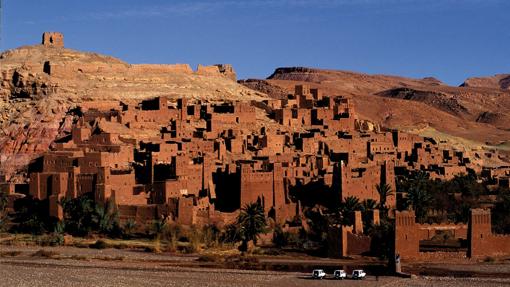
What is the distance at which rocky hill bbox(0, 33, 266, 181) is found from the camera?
176 feet

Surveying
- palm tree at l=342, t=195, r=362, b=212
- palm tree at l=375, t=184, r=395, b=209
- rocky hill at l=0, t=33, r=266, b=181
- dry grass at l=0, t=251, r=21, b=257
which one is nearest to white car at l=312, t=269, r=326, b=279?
palm tree at l=342, t=195, r=362, b=212

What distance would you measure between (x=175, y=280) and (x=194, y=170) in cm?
1042

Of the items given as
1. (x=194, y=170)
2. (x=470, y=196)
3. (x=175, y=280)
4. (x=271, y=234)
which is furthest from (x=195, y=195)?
(x=470, y=196)

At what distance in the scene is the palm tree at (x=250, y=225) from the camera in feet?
132

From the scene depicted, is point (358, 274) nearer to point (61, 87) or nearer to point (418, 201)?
point (418, 201)

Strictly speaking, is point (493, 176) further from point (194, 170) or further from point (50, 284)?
point (50, 284)

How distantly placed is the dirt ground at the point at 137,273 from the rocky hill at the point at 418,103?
1701 inches

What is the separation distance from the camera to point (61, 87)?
60125mm

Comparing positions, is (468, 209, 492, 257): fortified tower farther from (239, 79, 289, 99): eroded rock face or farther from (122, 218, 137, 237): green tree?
(239, 79, 289, 99): eroded rock face

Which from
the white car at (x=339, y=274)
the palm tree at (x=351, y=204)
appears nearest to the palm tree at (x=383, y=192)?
the palm tree at (x=351, y=204)

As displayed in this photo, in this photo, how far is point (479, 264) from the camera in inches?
1426

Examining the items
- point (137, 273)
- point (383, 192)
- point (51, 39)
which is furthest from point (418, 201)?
point (51, 39)

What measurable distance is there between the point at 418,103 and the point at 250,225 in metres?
68.8

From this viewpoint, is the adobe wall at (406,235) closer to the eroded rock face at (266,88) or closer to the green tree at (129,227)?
the green tree at (129,227)
